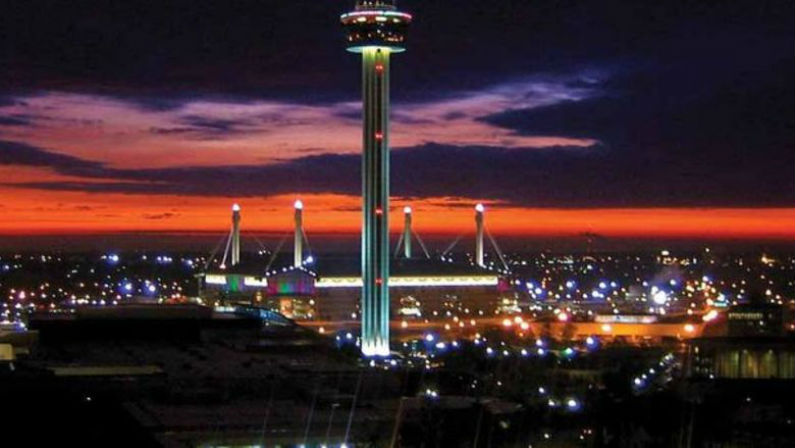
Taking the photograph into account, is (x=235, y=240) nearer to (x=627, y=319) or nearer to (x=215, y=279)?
(x=215, y=279)

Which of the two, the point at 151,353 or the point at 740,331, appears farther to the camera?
the point at 740,331

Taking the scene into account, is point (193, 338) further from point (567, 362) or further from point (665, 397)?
point (665, 397)

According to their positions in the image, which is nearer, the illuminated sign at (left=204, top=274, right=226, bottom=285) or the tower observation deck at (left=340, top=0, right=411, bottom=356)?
the tower observation deck at (left=340, top=0, right=411, bottom=356)

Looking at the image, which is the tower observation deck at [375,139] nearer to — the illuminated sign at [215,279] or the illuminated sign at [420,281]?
the illuminated sign at [420,281]

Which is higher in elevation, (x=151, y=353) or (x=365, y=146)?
(x=365, y=146)

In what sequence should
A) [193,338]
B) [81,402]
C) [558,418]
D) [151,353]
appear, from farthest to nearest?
[193,338]
[151,353]
[558,418]
[81,402]

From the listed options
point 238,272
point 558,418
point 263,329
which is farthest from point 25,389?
point 238,272

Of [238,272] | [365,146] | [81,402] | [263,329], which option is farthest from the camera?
[238,272]

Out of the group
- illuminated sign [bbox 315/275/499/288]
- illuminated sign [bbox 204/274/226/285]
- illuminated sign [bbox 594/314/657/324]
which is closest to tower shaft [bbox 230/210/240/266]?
illuminated sign [bbox 204/274/226/285]

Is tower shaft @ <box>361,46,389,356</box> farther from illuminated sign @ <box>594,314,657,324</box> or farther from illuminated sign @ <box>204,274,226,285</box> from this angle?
illuminated sign @ <box>204,274,226,285</box>
